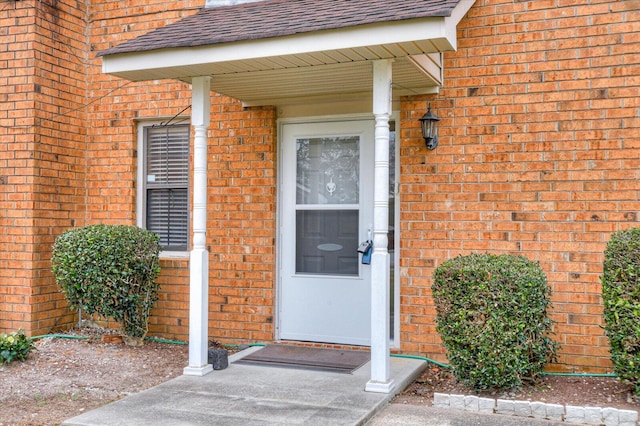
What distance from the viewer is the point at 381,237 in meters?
5.26

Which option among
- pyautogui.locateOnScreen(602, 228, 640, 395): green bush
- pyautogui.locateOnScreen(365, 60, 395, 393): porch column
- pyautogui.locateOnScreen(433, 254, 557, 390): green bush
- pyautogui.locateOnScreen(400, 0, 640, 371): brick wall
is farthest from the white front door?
pyautogui.locateOnScreen(602, 228, 640, 395): green bush

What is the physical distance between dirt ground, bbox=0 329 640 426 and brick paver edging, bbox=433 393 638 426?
16cm

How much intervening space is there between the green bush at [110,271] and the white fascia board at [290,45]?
184 cm

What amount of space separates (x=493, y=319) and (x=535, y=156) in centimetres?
194

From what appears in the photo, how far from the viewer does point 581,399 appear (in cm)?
496

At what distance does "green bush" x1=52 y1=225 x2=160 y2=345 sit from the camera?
21.7ft

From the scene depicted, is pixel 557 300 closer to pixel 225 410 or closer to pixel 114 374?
pixel 225 410

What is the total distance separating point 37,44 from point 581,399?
21.9 feet

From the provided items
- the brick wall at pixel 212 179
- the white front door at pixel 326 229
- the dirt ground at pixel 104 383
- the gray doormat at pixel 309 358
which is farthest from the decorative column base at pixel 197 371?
the white front door at pixel 326 229

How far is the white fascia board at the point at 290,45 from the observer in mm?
4738

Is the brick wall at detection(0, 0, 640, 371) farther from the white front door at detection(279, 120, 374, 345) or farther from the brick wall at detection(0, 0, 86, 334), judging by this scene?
the white front door at detection(279, 120, 374, 345)

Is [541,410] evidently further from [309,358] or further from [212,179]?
[212,179]

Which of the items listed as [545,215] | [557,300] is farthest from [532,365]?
[545,215]

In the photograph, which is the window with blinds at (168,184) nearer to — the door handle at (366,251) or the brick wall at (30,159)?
the brick wall at (30,159)
